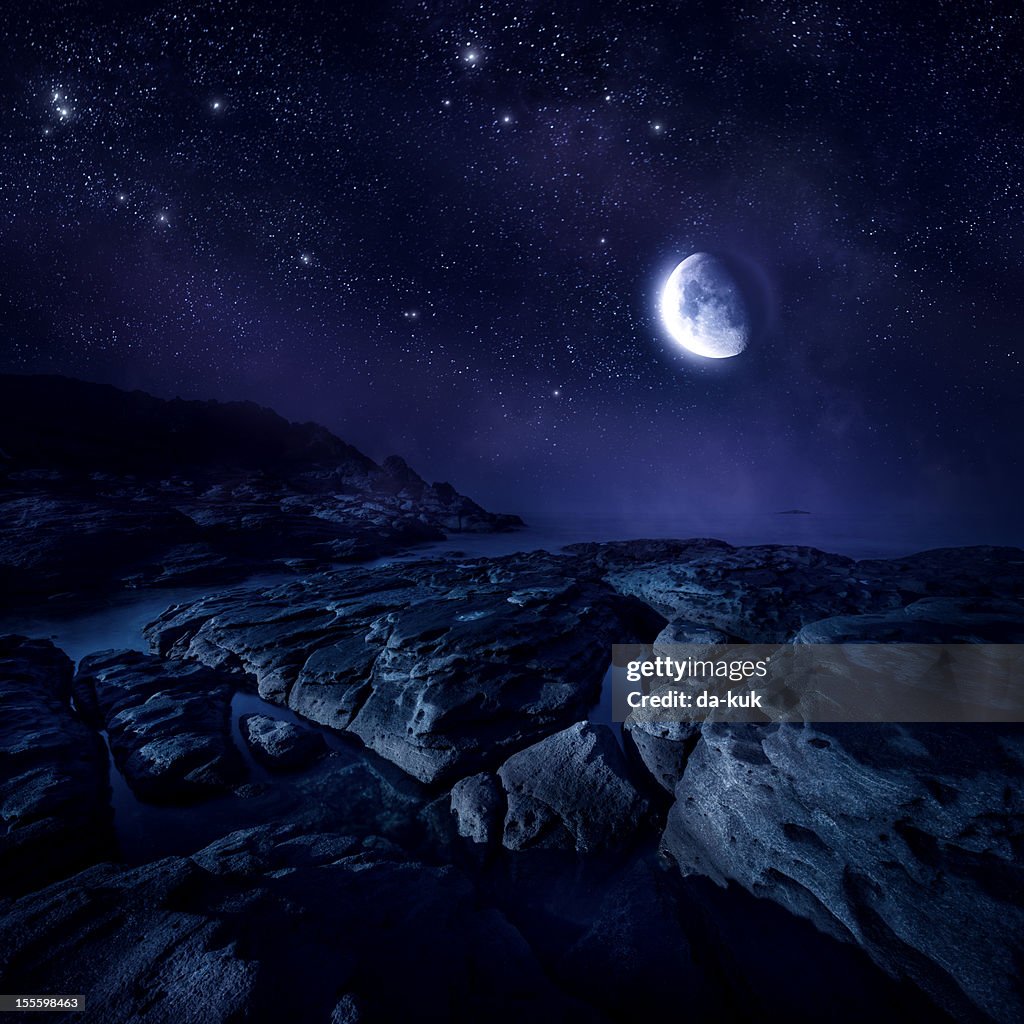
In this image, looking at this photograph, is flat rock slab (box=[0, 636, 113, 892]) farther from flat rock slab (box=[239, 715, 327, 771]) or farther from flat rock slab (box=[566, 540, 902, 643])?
flat rock slab (box=[566, 540, 902, 643])

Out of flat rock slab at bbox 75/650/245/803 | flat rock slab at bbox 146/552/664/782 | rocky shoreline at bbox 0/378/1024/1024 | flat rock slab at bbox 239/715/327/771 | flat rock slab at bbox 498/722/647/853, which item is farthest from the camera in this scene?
flat rock slab at bbox 146/552/664/782

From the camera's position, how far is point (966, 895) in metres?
3.58

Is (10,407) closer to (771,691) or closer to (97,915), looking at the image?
(97,915)

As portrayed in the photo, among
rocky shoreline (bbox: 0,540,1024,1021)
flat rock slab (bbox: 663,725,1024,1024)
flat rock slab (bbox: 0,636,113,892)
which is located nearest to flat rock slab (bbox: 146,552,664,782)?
rocky shoreline (bbox: 0,540,1024,1021)

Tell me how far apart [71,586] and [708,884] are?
2942 centimetres

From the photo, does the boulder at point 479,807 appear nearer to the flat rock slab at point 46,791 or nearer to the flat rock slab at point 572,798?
the flat rock slab at point 572,798

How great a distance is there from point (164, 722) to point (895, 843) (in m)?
11.2

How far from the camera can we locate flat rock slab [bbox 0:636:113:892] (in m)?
4.81

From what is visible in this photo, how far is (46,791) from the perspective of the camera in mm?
5438

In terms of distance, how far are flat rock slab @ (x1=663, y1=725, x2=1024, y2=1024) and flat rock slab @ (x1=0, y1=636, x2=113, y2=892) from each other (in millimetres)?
8031

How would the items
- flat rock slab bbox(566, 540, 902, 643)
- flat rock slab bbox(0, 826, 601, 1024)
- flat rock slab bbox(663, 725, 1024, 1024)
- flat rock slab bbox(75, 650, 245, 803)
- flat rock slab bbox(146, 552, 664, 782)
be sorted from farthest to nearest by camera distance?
1. flat rock slab bbox(566, 540, 902, 643)
2. flat rock slab bbox(146, 552, 664, 782)
3. flat rock slab bbox(75, 650, 245, 803)
4. flat rock slab bbox(663, 725, 1024, 1024)
5. flat rock slab bbox(0, 826, 601, 1024)

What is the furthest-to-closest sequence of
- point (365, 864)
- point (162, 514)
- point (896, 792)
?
point (162, 514) → point (365, 864) → point (896, 792)

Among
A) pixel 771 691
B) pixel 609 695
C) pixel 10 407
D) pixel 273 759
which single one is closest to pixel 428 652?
pixel 273 759

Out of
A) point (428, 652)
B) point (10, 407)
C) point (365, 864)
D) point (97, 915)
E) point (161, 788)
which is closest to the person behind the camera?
point (97, 915)
